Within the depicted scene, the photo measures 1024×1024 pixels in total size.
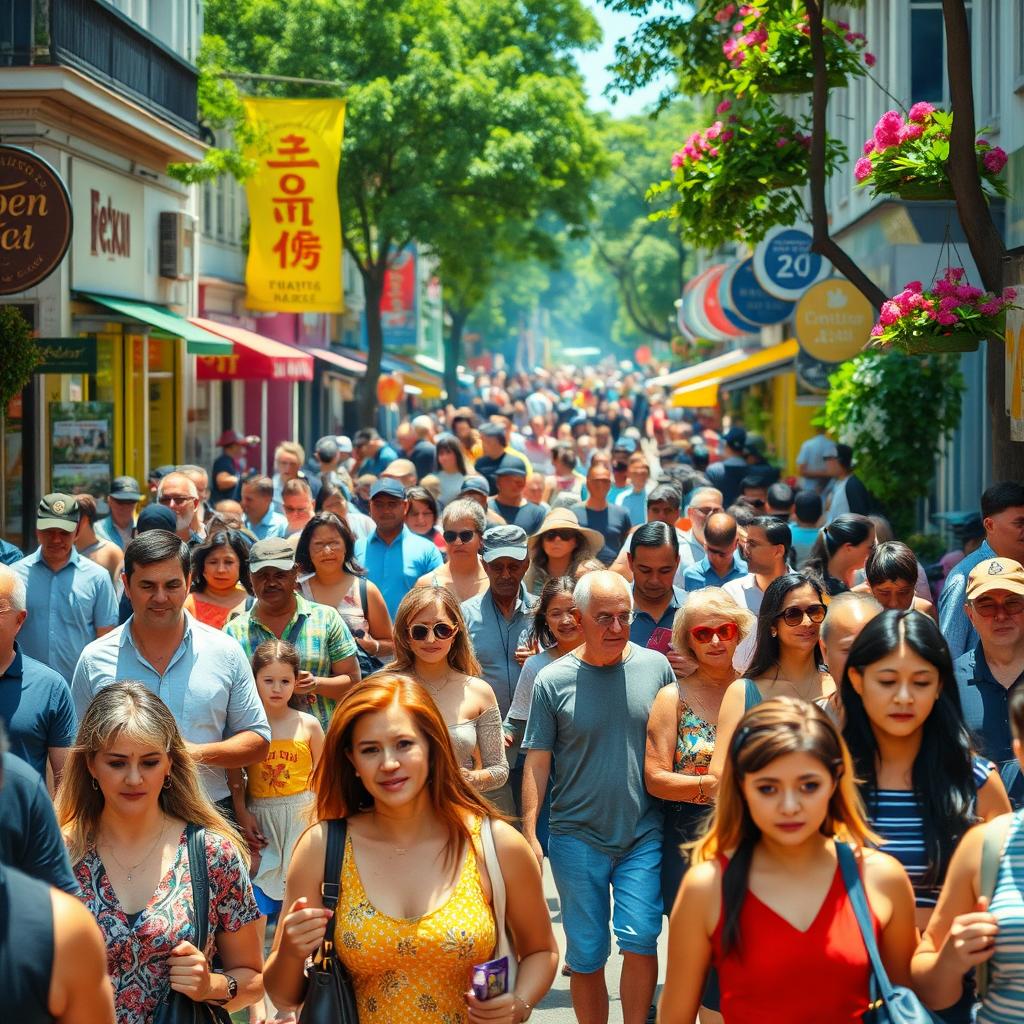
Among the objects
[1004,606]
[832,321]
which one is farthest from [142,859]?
[832,321]

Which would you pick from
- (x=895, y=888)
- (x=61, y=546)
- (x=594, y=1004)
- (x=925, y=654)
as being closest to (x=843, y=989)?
(x=895, y=888)

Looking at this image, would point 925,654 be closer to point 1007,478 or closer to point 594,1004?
point 594,1004

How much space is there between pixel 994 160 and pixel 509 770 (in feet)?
18.1

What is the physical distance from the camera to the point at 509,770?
8.02 metres

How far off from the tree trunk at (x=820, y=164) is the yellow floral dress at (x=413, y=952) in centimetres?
807

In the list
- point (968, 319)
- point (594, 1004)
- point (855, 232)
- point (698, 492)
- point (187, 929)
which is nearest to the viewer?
point (187, 929)

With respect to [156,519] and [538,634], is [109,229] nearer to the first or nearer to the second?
[156,519]

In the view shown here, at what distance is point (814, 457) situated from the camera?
19875 millimetres

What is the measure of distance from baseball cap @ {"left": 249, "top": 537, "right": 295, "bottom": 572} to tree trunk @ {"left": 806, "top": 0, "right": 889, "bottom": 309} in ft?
16.3

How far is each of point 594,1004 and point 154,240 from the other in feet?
62.5

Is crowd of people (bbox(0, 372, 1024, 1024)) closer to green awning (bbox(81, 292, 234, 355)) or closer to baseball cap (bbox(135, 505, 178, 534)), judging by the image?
baseball cap (bbox(135, 505, 178, 534))

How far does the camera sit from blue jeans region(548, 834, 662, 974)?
673cm

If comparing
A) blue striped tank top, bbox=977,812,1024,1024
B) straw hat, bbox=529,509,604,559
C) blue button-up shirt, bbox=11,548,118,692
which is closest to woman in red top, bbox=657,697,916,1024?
blue striped tank top, bbox=977,812,1024,1024

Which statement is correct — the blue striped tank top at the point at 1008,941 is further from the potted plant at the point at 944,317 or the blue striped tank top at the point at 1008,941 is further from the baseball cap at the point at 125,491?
the baseball cap at the point at 125,491
